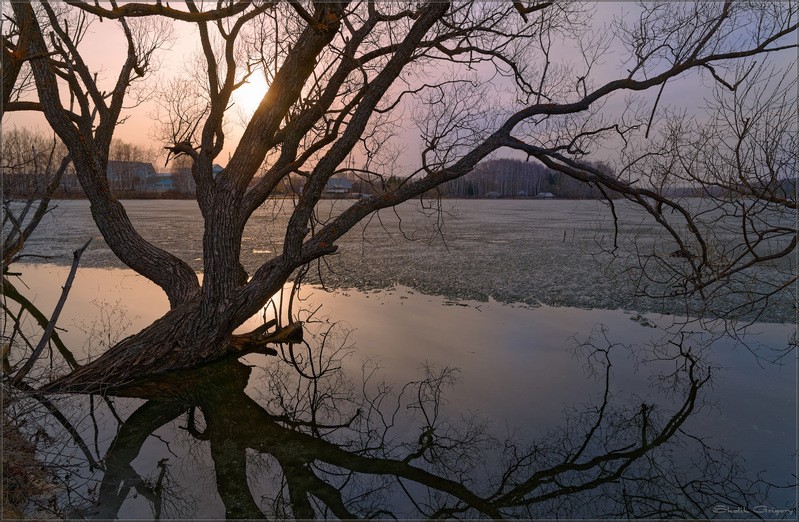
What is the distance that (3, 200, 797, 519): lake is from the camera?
13.6ft

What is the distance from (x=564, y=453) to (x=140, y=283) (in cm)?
963

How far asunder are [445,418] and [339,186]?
464cm

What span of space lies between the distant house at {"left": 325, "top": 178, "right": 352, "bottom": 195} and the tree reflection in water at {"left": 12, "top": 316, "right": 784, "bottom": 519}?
320 centimetres

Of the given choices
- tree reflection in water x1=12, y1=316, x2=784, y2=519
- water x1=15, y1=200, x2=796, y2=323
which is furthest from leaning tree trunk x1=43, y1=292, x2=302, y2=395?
water x1=15, y1=200, x2=796, y2=323

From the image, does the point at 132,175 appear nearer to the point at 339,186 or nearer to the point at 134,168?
the point at 134,168

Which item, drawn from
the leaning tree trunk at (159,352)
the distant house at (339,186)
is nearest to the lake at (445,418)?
the leaning tree trunk at (159,352)

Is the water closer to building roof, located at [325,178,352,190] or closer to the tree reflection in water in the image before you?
building roof, located at [325,178,352,190]

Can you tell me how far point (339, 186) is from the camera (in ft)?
28.9

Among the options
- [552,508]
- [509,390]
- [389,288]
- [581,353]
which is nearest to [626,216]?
[389,288]

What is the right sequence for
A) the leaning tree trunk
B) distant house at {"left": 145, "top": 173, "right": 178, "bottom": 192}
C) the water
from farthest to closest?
distant house at {"left": 145, "top": 173, "right": 178, "bottom": 192} → the water → the leaning tree trunk

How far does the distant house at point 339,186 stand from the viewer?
8.42 metres

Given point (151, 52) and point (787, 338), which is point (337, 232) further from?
point (787, 338)

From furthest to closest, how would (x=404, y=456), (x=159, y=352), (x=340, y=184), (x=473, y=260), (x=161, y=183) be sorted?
1. (x=161, y=183)
2. (x=473, y=260)
3. (x=340, y=184)
4. (x=159, y=352)
5. (x=404, y=456)

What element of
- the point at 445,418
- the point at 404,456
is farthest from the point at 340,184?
the point at 404,456
